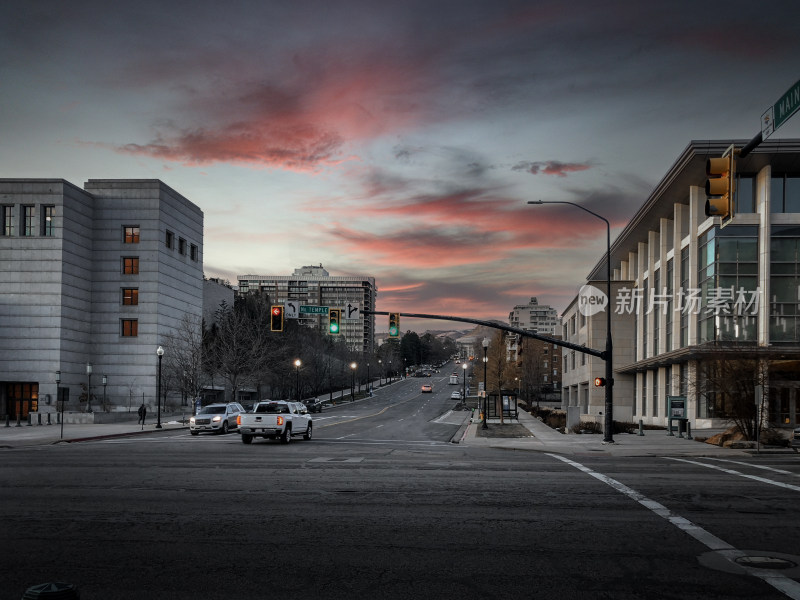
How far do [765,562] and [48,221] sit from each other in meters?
63.0

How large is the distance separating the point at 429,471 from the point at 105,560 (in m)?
10.6

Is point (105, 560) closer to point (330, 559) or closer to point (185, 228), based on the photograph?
point (330, 559)

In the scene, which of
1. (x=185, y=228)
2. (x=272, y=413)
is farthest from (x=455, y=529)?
(x=185, y=228)

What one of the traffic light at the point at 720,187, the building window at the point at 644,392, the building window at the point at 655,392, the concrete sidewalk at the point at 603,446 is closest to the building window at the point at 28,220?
the concrete sidewalk at the point at 603,446

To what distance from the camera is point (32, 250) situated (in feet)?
195

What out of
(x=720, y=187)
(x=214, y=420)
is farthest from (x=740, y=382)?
(x=214, y=420)

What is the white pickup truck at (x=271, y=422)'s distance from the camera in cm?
2886

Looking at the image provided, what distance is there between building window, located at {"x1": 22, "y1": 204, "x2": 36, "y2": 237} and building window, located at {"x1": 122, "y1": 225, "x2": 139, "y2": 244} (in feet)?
24.8

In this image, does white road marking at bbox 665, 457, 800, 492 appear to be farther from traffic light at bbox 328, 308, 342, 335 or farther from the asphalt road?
traffic light at bbox 328, 308, 342, 335

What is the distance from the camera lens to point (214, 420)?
38375 mm

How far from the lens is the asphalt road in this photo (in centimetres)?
751

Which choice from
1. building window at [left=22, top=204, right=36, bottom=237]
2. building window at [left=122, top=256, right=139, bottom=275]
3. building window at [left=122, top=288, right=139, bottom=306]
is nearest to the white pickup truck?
building window at [left=122, top=288, right=139, bottom=306]

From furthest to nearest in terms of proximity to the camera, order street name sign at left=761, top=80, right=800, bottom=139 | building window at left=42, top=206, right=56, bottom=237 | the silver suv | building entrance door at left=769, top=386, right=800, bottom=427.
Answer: building window at left=42, top=206, right=56, bottom=237, building entrance door at left=769, top=386, right=800, bottom=427, the silver suv, street name sign at left=761, top=80, right=800, bottom=139

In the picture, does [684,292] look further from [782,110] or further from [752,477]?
[782,110]
